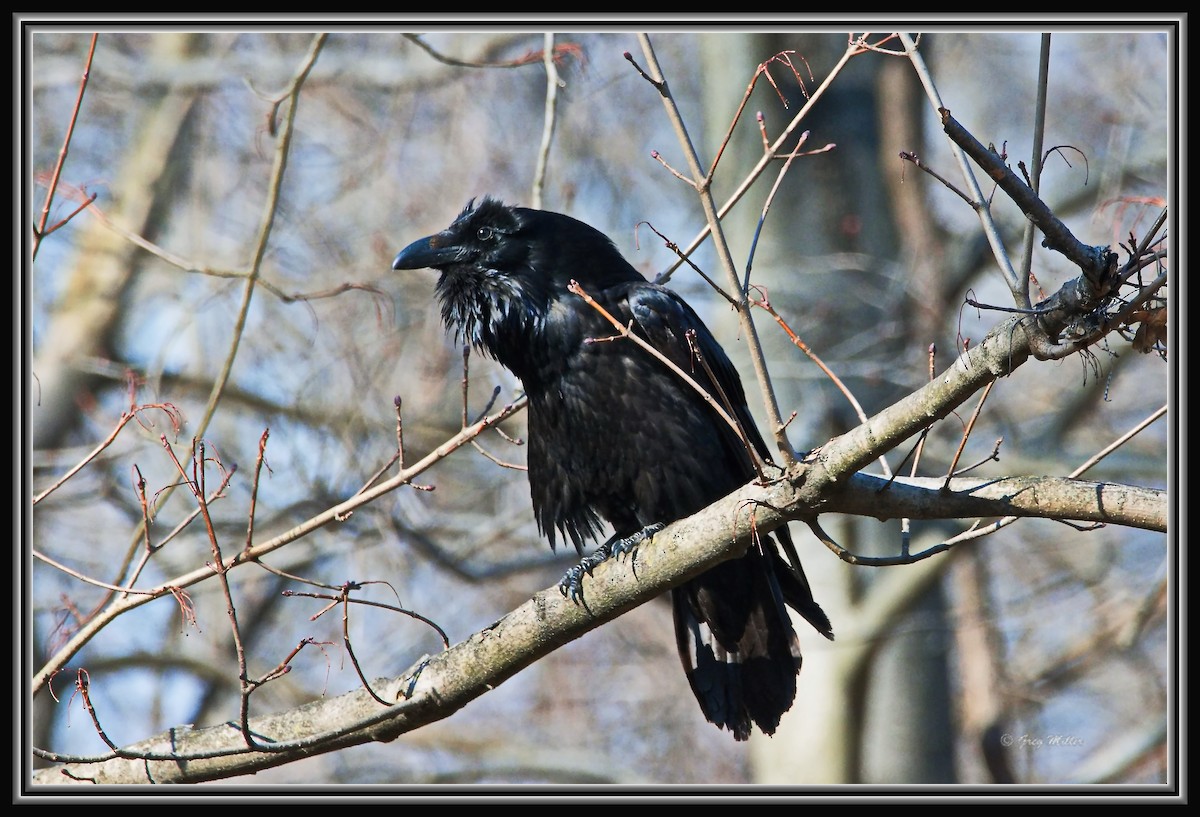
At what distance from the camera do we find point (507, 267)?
532 centimetres

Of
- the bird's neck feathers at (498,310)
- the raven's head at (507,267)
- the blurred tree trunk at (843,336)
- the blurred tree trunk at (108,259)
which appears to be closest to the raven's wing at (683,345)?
the raven's head at (507,267)

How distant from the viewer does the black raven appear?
4.94 metres

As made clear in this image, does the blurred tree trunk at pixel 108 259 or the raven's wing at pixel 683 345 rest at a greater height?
the blurred tree trunk at pixel 108 259

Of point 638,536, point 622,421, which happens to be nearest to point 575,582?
point 638,536

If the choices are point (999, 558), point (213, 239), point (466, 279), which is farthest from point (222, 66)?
point (999, 558)

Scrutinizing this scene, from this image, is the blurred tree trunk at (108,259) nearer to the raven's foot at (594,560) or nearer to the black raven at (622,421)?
the black raven at (622,421)

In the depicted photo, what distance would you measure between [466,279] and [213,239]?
6.59m

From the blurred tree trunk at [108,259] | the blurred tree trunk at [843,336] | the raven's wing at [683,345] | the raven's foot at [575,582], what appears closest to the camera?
the raven's foot at [575,582]

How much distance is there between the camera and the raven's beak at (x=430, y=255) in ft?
17.7

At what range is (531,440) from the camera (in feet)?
17.6

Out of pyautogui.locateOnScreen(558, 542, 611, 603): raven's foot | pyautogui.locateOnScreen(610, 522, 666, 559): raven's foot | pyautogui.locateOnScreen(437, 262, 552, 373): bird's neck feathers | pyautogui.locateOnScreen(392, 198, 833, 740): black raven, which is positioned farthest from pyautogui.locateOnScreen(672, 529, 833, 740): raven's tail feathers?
pyautogui.locateOnScreen(437, 262, 552, 373): bird's neck feathers

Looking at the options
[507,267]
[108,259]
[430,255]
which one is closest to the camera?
[507,267]

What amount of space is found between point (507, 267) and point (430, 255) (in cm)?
40

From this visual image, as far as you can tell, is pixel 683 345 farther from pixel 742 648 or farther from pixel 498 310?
pixel 742 648
